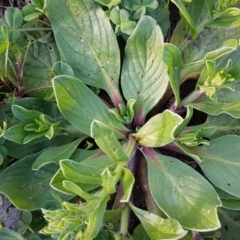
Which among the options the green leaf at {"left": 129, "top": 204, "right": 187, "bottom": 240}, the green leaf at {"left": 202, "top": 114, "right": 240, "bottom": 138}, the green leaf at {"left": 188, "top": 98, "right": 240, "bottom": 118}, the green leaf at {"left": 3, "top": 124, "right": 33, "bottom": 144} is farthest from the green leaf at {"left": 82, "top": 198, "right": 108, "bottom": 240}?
the green leaf at {"left": 202, "top": 114, "right": 240, "bottom": 138}

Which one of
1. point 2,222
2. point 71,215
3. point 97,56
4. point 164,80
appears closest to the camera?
point 71,215

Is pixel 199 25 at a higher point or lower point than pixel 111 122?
higher

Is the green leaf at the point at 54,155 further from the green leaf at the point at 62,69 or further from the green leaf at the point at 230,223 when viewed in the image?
the green leaf at the point at 230,223

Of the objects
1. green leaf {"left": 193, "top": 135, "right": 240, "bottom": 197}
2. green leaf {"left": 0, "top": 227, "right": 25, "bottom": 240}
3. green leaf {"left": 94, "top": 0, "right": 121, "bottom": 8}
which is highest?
green leaf {"left": 94, "top": 0, "right": 121, "bottom": 8}

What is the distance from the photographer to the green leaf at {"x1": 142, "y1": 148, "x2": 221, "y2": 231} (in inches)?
59.6

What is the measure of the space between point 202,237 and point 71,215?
0.74 meters

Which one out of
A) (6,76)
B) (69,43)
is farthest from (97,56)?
(6,76)

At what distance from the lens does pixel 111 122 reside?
5.41ft

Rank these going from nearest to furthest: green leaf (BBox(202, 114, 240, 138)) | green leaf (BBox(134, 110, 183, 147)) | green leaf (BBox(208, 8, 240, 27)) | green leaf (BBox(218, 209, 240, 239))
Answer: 1. green leaf (BBox(134, 110, 183, 147))
2. green leaf (BBox(208, 8, 240, 27))
3. green leaf (BBox(202, 114, 240, 138))
4. green leaf (BBox(218, 209, 240, 239))

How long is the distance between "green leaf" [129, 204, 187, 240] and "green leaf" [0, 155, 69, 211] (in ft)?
1.18

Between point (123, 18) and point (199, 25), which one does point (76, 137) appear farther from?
point (199, 25)

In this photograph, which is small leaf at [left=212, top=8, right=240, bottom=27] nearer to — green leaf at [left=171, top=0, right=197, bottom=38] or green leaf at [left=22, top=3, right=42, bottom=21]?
green leaf at [left=171, top=0, right=197, bottom=38]

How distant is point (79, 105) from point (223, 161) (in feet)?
1.87

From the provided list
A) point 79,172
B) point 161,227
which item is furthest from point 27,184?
point 161,227
